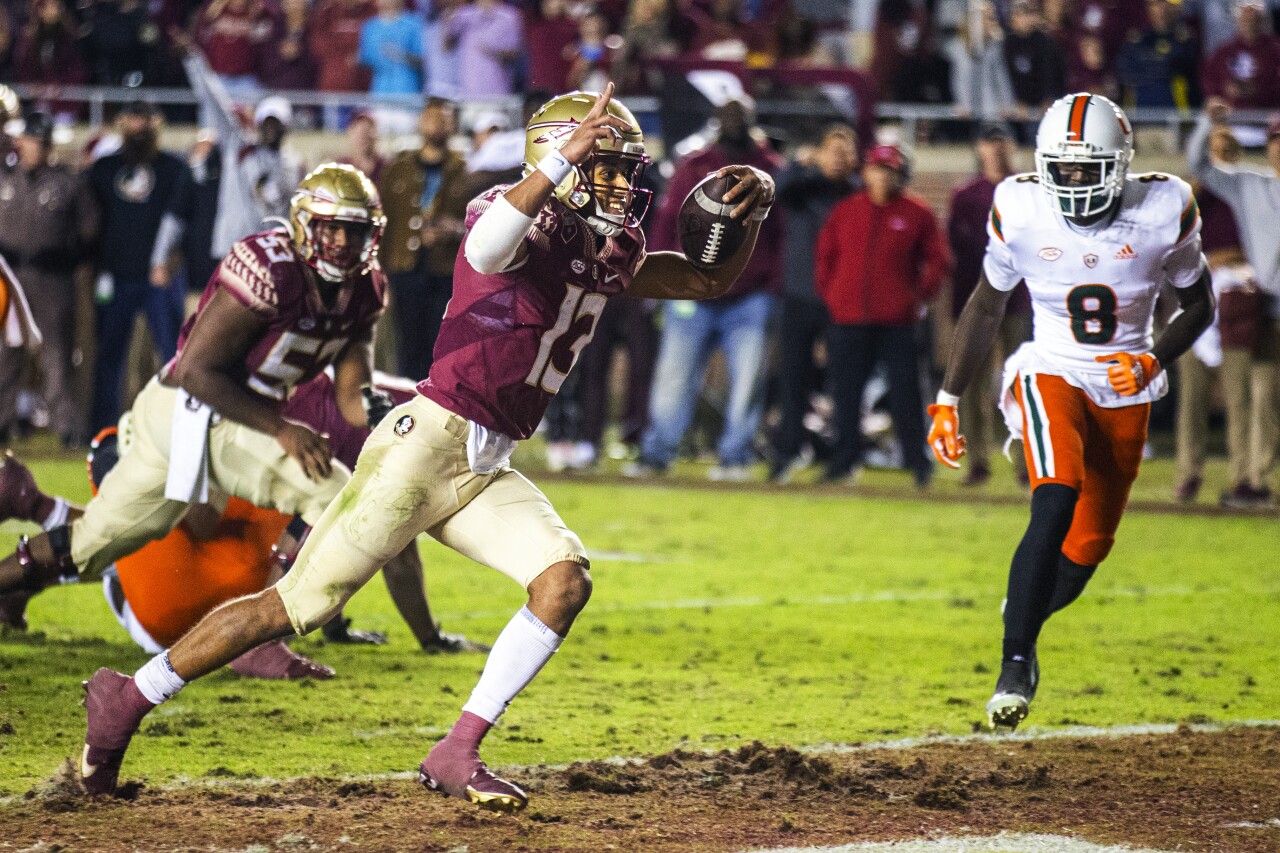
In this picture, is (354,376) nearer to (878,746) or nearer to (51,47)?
(878,746)

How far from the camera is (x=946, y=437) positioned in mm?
5582

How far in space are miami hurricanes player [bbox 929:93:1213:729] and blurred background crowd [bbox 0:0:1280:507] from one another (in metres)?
3.86

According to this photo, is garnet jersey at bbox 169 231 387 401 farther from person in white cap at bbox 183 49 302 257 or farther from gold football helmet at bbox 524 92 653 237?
person in white cap at bbox 183 49 302 257

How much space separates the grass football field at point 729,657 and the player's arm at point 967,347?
2.87 ft

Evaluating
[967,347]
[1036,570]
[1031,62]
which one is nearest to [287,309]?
[967,347]

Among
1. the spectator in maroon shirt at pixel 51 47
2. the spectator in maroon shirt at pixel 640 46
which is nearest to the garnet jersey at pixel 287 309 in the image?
the spectator in maroon shirt at pixel 640 46

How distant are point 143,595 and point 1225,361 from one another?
261 inches

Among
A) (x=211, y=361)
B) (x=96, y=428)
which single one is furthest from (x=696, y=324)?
(x=211, y=361)

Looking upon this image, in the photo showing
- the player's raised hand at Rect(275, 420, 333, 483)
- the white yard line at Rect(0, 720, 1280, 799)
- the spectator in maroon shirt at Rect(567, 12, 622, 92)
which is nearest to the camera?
the white yard line at Rect(0, 720, 1280, 799)

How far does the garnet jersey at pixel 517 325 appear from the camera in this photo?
4.46m

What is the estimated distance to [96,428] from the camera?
11984mm

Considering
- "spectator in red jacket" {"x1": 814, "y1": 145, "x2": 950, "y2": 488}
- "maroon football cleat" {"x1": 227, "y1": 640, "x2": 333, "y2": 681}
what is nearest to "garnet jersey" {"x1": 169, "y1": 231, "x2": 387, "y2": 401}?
"maroon football cleat" {"x1": 227, "y1": 640, "x2": 333, "y2": 681}

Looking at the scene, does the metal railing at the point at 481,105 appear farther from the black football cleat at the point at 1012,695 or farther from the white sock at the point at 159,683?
the white sock at the point at 159,683

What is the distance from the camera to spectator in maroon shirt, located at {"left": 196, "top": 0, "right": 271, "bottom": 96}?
14398 millimetres
